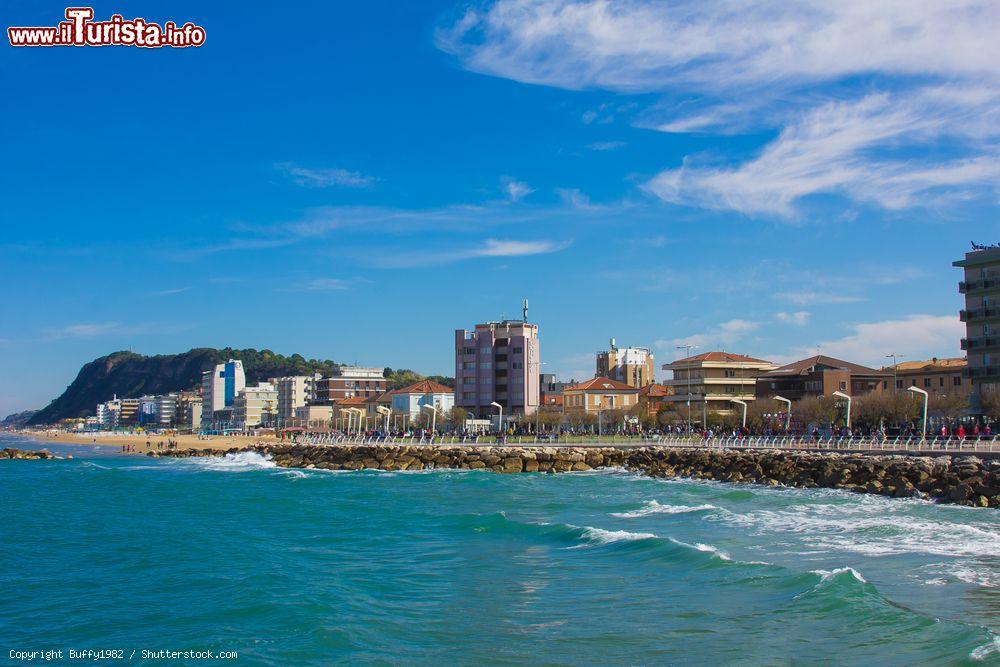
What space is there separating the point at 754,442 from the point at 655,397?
4311 cm

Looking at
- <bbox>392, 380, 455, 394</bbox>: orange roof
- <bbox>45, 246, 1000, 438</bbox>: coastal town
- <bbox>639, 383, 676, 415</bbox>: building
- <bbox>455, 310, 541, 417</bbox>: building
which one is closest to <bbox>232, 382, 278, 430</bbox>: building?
<bbox>45, 246, 1000, 438</bbox>: coastal town

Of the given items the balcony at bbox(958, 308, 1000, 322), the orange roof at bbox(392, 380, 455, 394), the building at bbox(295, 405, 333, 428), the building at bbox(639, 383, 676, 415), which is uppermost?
the balcony at bbox(958, 308, 1000, 322)

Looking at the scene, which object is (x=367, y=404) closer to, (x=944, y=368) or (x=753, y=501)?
(x=944, y=368)

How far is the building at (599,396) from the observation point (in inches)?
3762

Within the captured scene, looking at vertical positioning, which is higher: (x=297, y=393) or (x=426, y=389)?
(x=297, y=393)

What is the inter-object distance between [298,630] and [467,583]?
4.32 m

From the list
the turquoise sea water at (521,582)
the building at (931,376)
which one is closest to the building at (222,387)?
the building at (931,376)

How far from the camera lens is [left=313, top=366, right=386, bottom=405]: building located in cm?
14850

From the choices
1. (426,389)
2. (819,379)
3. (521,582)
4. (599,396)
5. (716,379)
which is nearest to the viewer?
(521,582)

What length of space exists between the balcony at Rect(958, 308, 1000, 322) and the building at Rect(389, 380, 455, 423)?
202ft

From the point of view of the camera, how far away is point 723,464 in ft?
148

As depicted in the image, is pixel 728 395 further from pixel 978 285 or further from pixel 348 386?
pixel 348 386

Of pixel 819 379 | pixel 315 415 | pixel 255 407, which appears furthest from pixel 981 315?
pixel 255 407

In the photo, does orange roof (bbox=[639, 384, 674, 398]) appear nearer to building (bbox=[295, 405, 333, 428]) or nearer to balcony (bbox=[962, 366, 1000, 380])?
balcony (bbox=[962, 366, 1000, 380])
